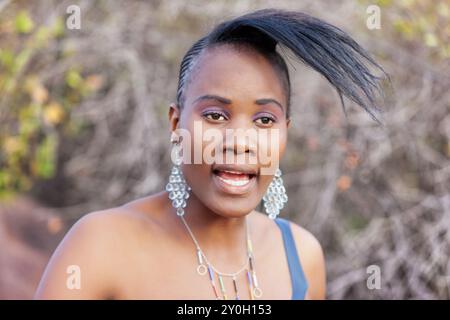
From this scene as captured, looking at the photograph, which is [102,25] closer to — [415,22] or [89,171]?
[89,171]

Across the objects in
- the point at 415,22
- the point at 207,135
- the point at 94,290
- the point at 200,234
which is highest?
the point at 415,22

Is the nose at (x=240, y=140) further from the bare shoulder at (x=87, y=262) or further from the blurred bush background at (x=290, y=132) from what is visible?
the blurred bush background at (x=290, y=132)

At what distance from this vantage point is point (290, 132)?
4.74m

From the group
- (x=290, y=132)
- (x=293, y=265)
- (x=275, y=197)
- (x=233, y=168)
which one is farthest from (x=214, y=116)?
(x=290, y=132)

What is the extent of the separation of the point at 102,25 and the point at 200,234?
2.82m

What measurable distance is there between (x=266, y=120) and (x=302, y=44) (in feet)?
0.79

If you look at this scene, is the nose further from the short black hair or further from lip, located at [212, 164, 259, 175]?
the short black hair

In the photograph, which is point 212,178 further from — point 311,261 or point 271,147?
point 311,261

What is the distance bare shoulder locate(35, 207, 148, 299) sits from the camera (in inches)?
74.9

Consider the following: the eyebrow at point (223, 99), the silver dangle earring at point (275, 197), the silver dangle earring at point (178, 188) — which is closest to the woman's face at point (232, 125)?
the eyebrow at point (223, 99)

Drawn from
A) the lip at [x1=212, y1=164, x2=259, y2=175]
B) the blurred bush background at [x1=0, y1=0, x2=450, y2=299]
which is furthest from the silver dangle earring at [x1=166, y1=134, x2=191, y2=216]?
the blurred bush background at [x1=0, y1=0, x2=450, y2=299]

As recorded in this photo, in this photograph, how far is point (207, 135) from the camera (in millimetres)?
1970
